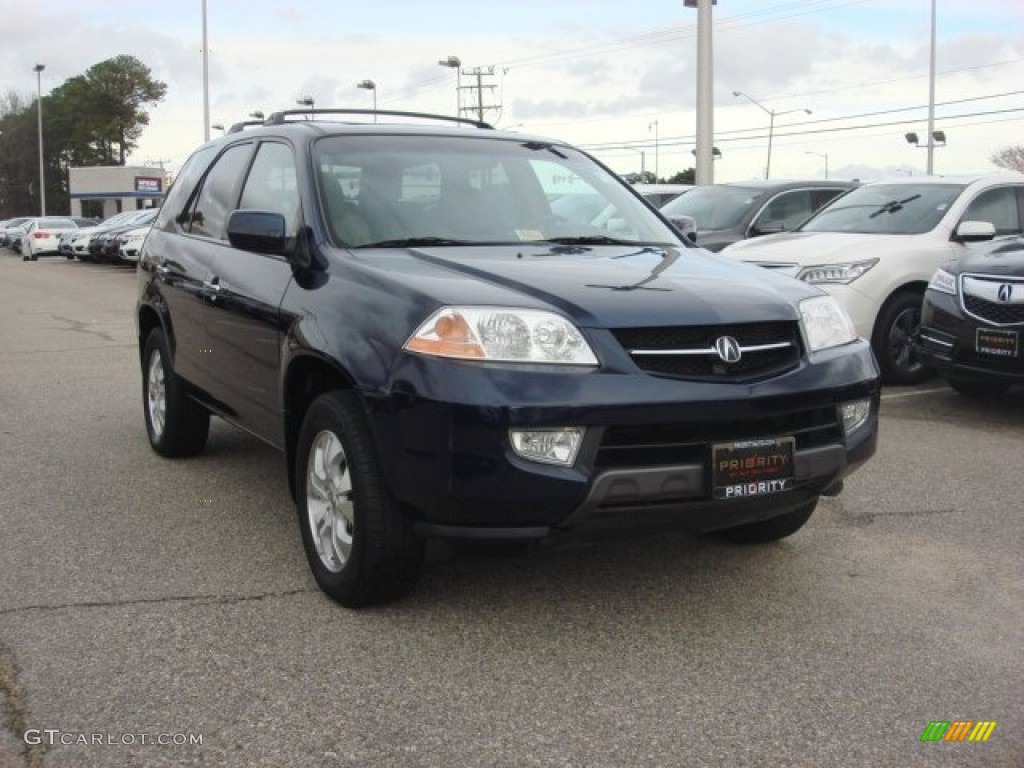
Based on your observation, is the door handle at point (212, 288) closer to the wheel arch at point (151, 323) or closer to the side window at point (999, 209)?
the wheel arch at point (151, 323)

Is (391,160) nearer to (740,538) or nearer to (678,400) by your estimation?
(678,400)

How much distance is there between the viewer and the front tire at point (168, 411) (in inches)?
230

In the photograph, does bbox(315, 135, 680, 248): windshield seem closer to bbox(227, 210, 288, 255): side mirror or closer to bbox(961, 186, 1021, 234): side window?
bbox(227, 210, 288, 255): side mirror

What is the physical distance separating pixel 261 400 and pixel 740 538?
2.08 metres

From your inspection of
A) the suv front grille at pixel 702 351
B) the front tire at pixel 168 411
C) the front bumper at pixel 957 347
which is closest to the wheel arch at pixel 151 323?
the front tire at pixel 168 411

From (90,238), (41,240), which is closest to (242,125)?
(90,238)

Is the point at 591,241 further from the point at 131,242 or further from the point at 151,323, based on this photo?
the point at 131,242

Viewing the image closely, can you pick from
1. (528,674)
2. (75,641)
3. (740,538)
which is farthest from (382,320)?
(740,538)

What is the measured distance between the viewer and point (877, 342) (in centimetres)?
855

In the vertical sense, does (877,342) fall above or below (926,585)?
above

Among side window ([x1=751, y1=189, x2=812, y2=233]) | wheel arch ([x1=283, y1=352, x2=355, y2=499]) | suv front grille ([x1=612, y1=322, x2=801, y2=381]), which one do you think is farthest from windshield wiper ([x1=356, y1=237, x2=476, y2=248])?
side window ([x1=751, y1=189, x2=812, y2=233])

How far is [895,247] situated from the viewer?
28.3ft

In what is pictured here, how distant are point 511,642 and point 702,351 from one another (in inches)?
44.4

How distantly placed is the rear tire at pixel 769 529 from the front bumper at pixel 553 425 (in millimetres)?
1012
